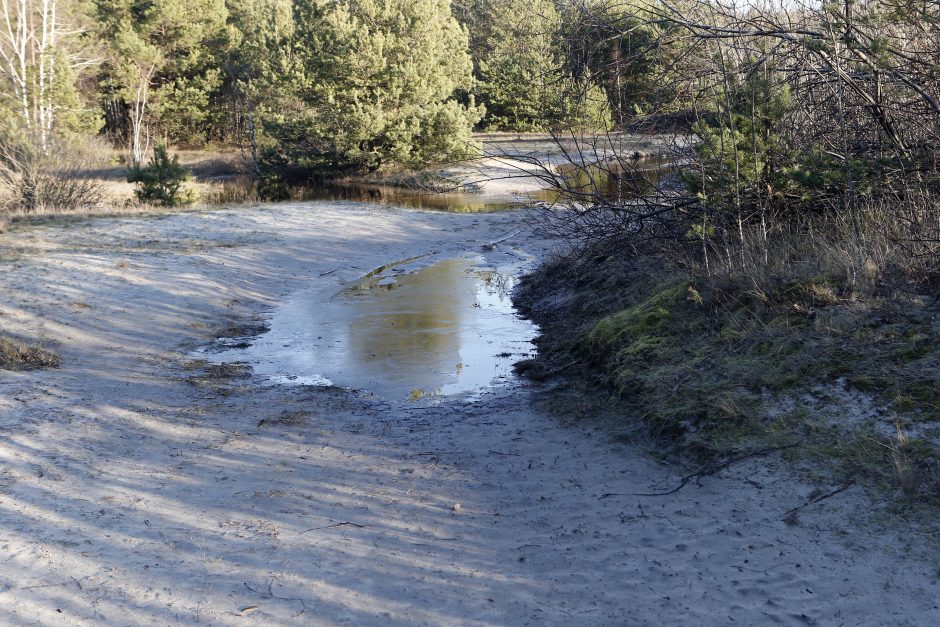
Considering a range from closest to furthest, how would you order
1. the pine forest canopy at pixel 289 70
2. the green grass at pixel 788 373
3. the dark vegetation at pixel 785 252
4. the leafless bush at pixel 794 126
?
1. the green grass at pixel 788 373
2. the dark vegetation at pixel 785 252
3. the leafless bush at pixel 794 126
4. the pine forest canopy at pixel 289 70

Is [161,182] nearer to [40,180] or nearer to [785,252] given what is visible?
[40,180]

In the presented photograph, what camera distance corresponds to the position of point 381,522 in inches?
210

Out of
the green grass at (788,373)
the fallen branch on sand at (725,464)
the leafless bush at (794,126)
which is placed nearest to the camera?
the green grass at (788,373)

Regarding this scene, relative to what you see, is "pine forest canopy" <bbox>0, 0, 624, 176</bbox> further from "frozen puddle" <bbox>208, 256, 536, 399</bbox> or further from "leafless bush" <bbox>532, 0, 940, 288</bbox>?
"leafless bush" <bbox>532, 0, 940, 288</bbox>

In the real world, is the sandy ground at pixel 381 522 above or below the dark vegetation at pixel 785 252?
below

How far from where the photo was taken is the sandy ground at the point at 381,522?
4238 millimetres

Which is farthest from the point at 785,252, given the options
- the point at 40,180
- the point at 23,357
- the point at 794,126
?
the point at 40,180

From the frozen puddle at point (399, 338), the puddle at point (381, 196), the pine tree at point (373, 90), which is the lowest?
the frozen puddle at point (399, 338)

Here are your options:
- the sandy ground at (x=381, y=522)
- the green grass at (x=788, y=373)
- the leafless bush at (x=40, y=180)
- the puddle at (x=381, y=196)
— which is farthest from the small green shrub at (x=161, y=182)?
the green grass at (x=788, y=373)

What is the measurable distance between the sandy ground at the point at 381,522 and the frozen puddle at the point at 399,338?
73 cm

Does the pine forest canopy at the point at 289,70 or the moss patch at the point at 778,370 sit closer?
the moss patch at the point at 778,370

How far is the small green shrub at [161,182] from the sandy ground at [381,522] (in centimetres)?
1650

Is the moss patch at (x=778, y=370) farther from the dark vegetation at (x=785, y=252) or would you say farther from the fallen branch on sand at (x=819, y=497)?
the fallen branch on sand at (x=819, y=497)

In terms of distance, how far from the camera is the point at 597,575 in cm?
456
